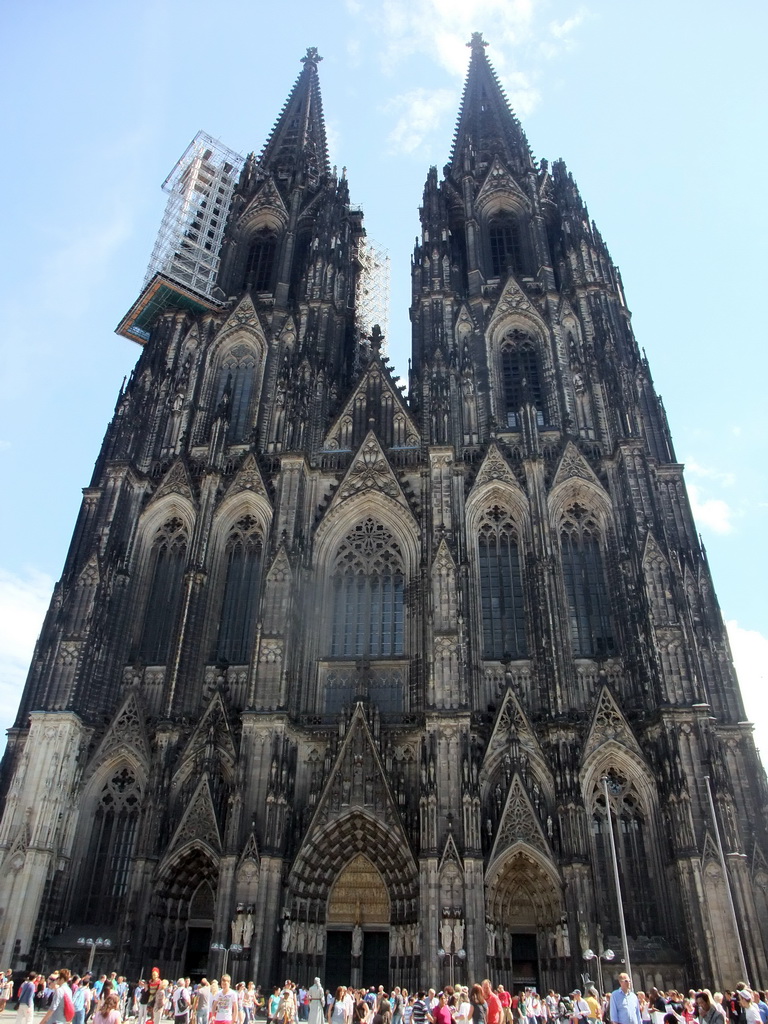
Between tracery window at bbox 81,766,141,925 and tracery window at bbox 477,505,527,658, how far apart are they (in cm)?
1178

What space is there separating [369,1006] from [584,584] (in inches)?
604

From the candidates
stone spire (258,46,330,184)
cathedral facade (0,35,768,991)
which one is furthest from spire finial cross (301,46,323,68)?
cathedral facade (0,35,768,991)

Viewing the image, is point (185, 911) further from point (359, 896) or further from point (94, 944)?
point (359, 896)

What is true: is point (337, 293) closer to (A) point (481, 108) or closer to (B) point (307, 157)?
(B) point (307, 157)

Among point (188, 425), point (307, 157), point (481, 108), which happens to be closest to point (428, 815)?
point (188, 425)

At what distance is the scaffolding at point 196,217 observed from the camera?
130 ft

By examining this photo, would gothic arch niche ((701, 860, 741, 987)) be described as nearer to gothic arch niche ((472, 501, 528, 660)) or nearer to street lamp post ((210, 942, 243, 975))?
gothic arch niche ((472, 501, 528, 660))

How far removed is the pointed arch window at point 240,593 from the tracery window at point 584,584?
10616 millimetres

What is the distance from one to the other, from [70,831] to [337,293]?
Answer: 2368 cm

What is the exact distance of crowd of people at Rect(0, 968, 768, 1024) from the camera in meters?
10.5

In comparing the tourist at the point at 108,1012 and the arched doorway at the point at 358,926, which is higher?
the arched doorway at the point at 358,926

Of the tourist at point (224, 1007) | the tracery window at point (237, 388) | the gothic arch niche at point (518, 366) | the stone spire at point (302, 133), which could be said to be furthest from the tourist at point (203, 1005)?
the stone spire at point (302, 133)

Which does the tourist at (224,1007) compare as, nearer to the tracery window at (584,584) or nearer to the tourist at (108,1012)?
the tourist at (108,1012)

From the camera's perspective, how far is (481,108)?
45.3m
